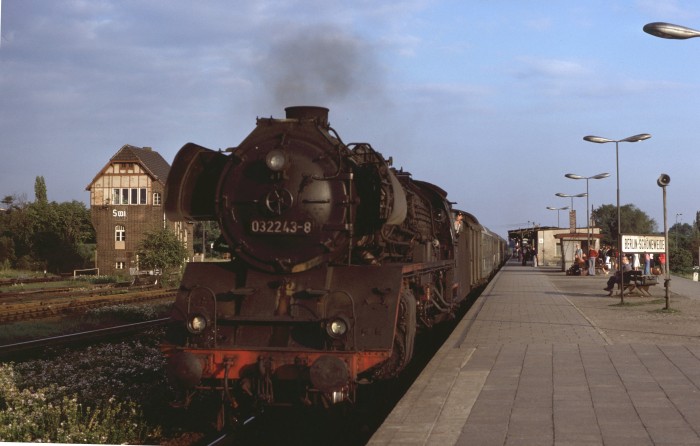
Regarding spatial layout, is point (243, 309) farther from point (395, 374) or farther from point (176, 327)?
point (395, 374)

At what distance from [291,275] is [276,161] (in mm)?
1168

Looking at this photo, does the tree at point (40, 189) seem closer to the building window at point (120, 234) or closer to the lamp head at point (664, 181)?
the building window at point (120, 234)

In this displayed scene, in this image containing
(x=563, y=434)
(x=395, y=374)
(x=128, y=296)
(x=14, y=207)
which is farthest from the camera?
(x=14, y=207)

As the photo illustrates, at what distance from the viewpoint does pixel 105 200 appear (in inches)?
1761

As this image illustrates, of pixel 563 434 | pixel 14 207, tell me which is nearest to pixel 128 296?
pixel 563 434

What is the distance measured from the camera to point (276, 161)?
7742 millimetres

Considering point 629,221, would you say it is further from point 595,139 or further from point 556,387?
point 556,387

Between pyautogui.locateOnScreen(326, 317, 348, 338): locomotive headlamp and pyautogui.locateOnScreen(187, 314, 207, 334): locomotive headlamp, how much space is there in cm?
125

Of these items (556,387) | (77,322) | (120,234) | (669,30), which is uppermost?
(669,30)

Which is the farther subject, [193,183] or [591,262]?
[591,262]

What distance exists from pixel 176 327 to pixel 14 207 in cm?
4633

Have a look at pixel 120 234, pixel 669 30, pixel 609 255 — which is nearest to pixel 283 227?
pixel 669 30

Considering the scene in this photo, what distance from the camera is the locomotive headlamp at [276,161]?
7723 mm

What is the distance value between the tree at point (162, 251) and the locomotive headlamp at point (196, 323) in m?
22.7
